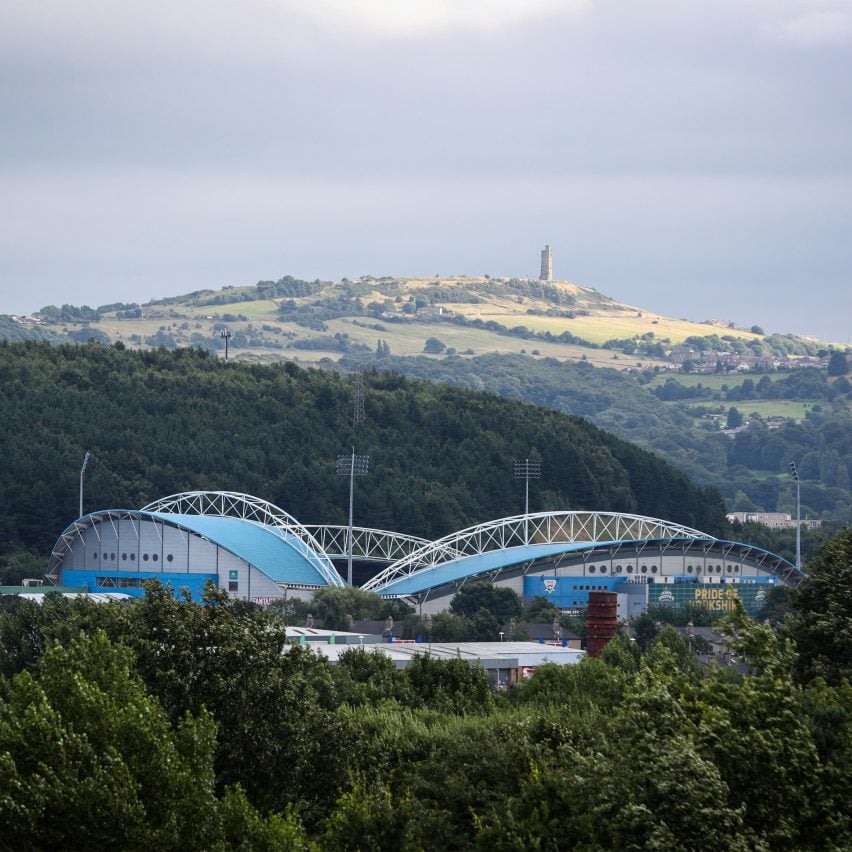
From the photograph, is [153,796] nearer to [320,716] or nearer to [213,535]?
[320,716]

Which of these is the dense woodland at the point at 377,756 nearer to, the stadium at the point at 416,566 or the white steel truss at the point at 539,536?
the stadium at the point at 416,566

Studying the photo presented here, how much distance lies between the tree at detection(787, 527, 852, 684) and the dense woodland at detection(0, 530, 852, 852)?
13 centimetres

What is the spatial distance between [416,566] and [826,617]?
4881 inches

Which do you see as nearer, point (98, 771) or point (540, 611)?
point (98, 771)

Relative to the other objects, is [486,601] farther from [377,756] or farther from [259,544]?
[377,756]

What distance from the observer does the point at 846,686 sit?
51562mm

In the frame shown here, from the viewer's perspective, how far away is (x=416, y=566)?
18588 centimetres

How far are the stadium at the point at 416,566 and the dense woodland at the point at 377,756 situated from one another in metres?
107

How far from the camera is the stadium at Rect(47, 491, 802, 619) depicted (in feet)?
554

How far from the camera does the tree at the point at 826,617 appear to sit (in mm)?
61156

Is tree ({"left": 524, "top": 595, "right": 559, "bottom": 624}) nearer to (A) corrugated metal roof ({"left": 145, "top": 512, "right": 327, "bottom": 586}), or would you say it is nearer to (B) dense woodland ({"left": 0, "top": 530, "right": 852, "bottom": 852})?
(A) corrugated metal roof ({"left": 145, "top": 512, "right": 327, "bottom": 586})

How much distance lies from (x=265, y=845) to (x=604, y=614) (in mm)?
54353

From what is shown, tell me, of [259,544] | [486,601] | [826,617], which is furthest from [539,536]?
[826,617]

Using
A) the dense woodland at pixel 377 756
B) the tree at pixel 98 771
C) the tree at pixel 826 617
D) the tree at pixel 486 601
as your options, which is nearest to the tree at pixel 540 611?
the tree at pixel 486 601
